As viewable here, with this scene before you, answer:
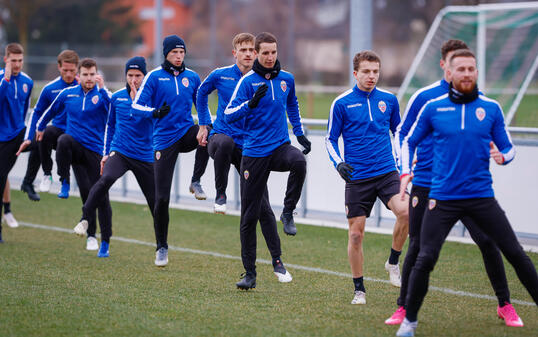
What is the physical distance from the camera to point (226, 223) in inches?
500

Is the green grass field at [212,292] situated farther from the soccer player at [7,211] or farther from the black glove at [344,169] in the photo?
the black glove at [344,169]

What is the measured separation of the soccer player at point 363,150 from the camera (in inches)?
283

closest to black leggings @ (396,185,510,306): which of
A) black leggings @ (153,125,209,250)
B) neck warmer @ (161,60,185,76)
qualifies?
black leggings @ (153,125,209,250)

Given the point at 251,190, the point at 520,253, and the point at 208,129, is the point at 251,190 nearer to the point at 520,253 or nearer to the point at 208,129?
the point at 208,129

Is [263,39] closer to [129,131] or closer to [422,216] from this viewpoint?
[422,216]

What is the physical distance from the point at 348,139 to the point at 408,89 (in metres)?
18.2

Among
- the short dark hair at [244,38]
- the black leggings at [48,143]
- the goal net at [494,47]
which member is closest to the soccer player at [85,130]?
the black leggings at [48,143]

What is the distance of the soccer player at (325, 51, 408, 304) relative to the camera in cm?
718

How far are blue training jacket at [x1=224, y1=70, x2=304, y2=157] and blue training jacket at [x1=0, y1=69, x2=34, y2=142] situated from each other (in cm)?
421

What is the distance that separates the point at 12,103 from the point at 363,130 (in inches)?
213

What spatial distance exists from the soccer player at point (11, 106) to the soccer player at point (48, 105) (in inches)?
11.3

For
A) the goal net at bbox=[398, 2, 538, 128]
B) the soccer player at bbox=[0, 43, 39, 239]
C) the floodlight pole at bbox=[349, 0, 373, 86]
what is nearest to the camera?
the soccer player at bbox=[0, 43, 39, 239]

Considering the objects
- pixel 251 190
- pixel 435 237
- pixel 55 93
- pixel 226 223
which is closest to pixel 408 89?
pixel 226 223

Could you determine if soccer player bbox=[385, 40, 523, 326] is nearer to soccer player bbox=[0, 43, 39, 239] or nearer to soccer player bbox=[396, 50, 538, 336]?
soccer player bbox=[396, 50, 538, 336]
